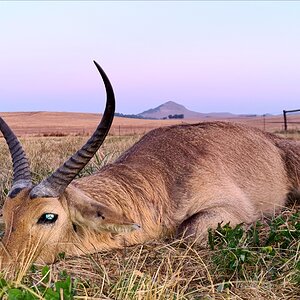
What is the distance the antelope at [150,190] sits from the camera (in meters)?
4.72

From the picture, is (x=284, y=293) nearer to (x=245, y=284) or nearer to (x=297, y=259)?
(x=245, y=284)

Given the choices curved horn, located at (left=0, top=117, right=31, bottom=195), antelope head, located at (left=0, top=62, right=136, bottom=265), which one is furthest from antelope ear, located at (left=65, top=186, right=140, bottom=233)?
curved horn, located at (left=0, top=117, right=31, bottom=195)

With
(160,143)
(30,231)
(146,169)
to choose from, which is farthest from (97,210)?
(160,143)

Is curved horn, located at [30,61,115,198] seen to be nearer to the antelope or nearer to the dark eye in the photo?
the antelope

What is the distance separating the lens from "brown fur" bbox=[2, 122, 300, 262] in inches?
189

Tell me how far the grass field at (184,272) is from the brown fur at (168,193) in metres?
0.22

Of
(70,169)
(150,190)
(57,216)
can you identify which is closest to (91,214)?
(57,216)

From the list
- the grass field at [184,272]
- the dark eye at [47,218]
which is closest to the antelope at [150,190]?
the dark eye at [47,218]

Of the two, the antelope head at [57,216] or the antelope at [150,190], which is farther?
the antelope at [150,190]

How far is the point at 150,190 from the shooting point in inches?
235

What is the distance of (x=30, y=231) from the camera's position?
15.0 ft

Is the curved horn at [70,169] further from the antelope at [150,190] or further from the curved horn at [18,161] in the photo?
the curved horn at [18,161]

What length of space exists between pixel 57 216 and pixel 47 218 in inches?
4.3

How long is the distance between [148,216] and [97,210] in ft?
2.93
